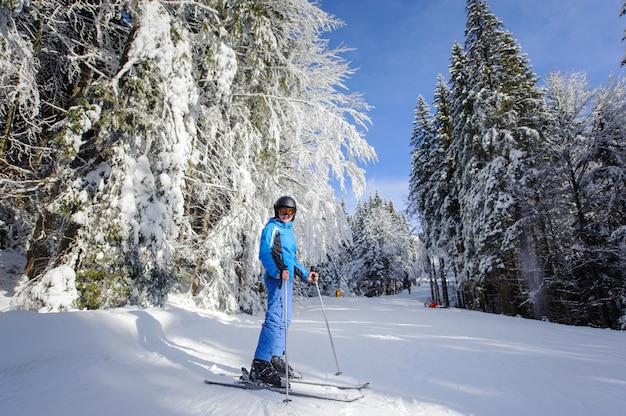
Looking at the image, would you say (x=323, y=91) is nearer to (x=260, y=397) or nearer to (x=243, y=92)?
(x=243, y=92)

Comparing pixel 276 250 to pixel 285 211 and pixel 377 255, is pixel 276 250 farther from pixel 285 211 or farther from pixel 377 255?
pixel 377 255

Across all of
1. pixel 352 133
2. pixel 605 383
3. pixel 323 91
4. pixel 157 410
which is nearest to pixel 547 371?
pixel 605 383

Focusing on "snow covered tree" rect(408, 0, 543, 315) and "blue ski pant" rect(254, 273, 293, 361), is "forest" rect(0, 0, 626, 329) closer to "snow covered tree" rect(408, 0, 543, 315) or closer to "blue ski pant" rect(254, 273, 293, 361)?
"snow covered tree" rect(408, 0, 543, 315)

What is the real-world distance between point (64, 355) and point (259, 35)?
7307 millimetres

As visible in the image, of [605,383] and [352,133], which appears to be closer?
[605,383]

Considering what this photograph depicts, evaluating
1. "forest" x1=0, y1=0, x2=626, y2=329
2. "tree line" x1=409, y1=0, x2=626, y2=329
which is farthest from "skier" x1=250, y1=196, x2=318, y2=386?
"tree line" x1=409, y1=0, x2=626, y2=329

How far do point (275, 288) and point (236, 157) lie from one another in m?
5.18

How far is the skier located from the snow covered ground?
0.40 m

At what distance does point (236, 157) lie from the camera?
791cm

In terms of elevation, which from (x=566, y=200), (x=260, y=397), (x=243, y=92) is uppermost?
(x=243, y=92)

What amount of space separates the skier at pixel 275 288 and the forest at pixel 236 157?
3.16 metres

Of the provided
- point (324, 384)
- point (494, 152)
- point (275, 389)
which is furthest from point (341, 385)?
point (494, 152)

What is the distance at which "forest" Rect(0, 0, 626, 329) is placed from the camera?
18.0 ft

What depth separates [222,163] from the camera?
8.05 m
